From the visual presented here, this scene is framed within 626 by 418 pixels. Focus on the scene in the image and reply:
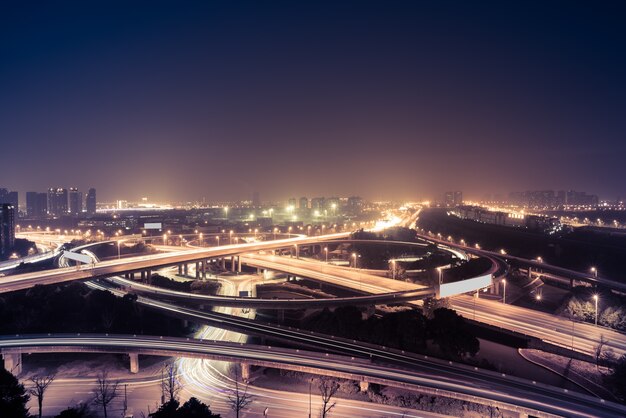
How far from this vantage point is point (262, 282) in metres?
47.2

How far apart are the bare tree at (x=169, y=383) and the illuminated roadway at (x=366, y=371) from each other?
1487mm

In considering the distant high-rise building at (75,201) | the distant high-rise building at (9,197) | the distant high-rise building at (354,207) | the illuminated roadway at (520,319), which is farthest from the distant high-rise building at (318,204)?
the illuminated roadway at (520,319)

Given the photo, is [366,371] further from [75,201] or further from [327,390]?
[75,201]

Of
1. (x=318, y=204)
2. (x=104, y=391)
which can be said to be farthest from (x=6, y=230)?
(x=318, y=204)

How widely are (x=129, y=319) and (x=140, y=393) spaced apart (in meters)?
9.21

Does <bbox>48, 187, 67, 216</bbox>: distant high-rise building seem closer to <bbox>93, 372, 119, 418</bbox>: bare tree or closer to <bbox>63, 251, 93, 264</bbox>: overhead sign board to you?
<bbox>63, 251, 93, 264</bbox>: overhead sign board

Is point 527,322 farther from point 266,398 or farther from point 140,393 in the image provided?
point 140,393

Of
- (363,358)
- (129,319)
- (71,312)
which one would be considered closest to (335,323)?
(363,358)

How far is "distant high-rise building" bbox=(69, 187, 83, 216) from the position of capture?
152750mm

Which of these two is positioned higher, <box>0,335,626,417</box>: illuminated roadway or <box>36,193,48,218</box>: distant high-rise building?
<box>36,193,48,218</box>: distant high-rise building

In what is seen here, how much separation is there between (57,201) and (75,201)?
843 cm

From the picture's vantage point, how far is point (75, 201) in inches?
6093

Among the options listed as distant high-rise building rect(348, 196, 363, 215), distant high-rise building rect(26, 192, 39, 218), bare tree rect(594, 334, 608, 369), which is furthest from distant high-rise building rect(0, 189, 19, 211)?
bare tree rect(594, 334, 608, 369)

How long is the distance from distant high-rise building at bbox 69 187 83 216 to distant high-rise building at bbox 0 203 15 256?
85.9 metres
